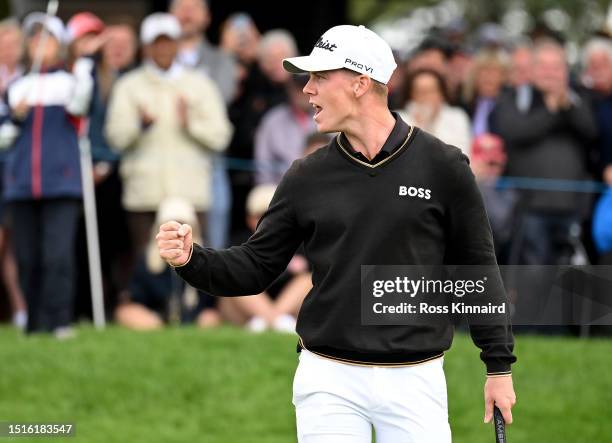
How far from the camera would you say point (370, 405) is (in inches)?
214

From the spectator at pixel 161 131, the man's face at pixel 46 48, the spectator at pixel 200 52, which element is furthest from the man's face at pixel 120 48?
the man's face at pixel 46 48

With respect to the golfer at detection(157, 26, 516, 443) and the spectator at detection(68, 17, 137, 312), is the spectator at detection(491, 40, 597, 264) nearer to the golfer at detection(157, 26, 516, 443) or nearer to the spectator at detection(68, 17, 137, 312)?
the spectator at detection(68, 17, 137, 312)

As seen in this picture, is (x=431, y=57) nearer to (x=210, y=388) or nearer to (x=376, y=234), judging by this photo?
(x=210, y=388)

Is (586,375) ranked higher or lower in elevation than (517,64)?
lower

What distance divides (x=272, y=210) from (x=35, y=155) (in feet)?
19.1

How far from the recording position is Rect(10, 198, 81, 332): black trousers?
436 inches

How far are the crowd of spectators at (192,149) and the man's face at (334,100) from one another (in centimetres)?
583

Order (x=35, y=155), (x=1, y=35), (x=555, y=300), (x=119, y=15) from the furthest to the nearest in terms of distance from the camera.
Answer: (x=119, y=15), (x=1, y=35), (x=35, y=155), (x=555, y=300)

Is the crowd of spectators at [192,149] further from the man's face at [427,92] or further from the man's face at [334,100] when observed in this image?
the man's face at [334,100]

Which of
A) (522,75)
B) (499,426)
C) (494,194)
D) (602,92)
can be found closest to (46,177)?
(494,194)

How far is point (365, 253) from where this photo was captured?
18.0ft

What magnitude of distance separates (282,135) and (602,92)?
9.93 feet

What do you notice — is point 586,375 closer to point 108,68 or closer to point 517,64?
point 517,64

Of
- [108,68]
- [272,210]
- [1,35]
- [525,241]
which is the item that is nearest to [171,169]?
[108,68]
